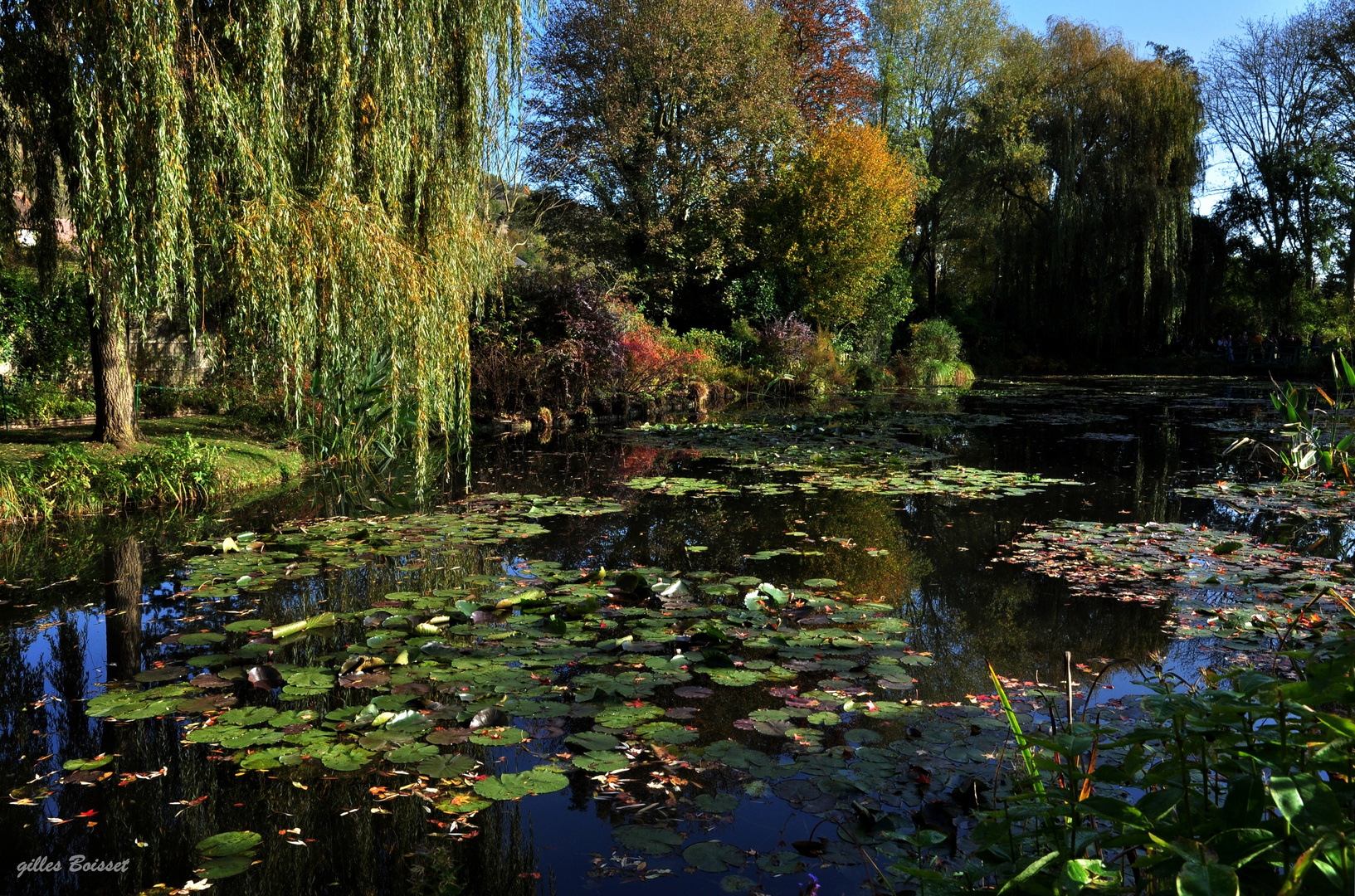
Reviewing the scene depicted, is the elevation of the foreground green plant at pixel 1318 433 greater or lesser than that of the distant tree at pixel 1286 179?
lesser

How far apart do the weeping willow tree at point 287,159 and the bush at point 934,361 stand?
22441 millimetres

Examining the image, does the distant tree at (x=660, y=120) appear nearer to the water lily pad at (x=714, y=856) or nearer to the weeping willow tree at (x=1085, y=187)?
the weeping willow tree at (x=1085, y=187)

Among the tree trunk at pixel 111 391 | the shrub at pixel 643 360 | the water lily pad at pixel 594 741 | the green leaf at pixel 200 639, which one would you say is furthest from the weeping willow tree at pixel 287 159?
the shrub at pixel 643 360

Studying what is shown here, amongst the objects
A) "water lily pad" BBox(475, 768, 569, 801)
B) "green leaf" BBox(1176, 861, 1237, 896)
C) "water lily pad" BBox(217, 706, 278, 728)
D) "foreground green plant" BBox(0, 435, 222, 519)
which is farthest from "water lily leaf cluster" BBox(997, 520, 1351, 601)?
"foreground green plant" BBox(0, 435, 222, 519)

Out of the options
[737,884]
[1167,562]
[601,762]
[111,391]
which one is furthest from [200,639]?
[1167,562]

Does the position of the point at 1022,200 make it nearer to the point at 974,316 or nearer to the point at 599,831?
the point at 974,316

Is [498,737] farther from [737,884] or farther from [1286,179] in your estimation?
[1286,179]

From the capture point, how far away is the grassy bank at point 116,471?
7.24 m

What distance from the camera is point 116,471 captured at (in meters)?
7.70

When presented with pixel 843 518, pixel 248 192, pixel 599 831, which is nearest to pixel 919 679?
pixel 599 831

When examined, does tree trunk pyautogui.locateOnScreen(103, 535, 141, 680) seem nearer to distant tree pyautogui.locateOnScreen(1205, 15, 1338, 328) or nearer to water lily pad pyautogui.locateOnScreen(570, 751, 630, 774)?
water lily pad pyautogui.locateOnScreen(570, 751, 630, 774)
